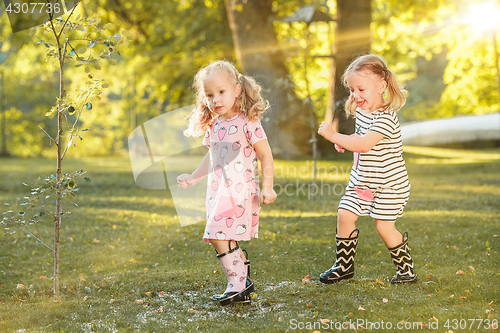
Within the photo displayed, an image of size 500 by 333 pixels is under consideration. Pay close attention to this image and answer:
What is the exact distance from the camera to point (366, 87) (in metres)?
3.46

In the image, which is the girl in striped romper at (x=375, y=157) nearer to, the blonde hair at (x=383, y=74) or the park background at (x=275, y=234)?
the blonde hair at (x=383, y=74)

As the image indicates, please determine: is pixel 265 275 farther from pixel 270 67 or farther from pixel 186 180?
pixel 270 67

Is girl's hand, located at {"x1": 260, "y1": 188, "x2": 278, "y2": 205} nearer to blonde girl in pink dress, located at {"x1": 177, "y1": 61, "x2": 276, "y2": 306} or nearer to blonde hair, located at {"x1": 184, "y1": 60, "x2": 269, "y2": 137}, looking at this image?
blonde girl in pink dress, located at {"x1": 177, "y1": 61, "x2": 276, "y2": 306}

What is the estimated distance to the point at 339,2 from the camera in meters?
12.3

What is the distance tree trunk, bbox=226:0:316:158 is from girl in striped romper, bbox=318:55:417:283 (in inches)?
351

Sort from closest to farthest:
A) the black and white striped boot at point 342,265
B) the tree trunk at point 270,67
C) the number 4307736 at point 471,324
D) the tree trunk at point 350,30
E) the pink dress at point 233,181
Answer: the number 4307736 at point 471,324 → the pink dress at point 233,181 → the black and white striped boot at point 342,265 → the tree trunk at point 350,30 → the tree trunk at point 270,67

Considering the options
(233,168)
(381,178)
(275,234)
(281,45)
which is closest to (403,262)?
(381,178)

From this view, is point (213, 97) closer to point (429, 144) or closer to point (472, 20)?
point (472, 20)

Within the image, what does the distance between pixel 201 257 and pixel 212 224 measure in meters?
1.79

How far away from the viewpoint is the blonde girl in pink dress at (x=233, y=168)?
10.7 ft

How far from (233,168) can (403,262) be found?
5.06 ft

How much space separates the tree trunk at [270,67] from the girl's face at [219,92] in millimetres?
9067

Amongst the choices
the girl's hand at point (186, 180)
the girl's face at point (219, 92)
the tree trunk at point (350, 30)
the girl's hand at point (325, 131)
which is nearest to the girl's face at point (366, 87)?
the girl's hand at point (325, 131)

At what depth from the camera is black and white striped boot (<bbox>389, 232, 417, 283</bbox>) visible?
3.69 metres
